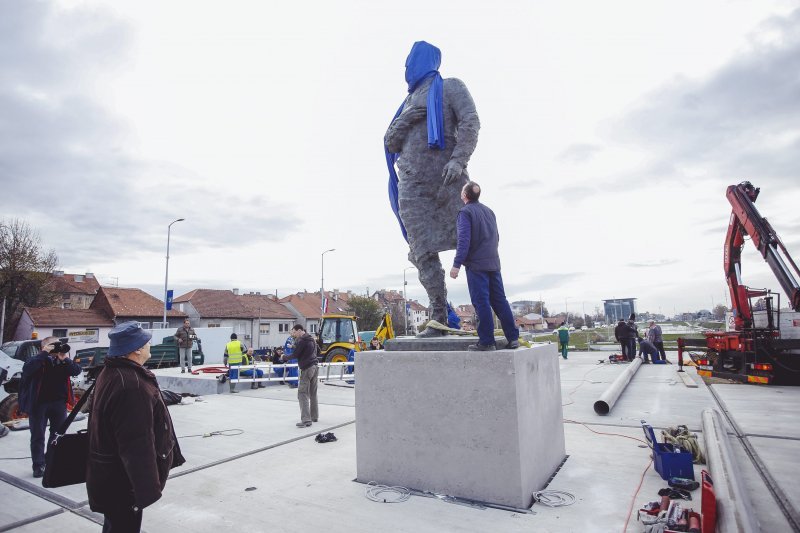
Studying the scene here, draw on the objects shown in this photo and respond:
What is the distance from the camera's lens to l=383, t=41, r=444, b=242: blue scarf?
13.9 feet

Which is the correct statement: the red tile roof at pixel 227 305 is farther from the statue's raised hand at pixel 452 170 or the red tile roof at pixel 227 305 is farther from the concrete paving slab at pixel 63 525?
the statue's raised hand at pixel 452 170

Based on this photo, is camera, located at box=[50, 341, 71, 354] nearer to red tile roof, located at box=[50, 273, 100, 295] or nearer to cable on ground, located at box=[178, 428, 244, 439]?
cable on ground, located at box=[178, 428, 244, 439]

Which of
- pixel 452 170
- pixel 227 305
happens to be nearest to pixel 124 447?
pixel 452 170

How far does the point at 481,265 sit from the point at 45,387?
16.7 ft

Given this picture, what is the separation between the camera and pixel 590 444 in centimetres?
499

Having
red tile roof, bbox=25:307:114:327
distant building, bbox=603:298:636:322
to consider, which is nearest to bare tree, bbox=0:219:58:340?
red tile roof, bbox=25:307:114:327

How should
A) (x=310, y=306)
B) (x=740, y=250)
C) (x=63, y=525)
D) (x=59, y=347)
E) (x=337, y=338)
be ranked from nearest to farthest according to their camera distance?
(x=63, y=525)
(x=59, y=347)
(x=740, y=250)
(x=337, y=338)
(x=310, y=306)

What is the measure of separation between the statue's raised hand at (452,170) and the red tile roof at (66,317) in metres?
38.3

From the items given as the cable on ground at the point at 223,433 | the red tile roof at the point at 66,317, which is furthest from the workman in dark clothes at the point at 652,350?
the red tile roof at the point at 66,317

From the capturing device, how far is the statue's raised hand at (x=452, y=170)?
13.2 ft

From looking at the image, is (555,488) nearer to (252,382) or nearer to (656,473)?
(656,473)

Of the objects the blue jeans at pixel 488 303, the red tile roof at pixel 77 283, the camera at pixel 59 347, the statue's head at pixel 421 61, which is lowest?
the camera at pixel 59 347

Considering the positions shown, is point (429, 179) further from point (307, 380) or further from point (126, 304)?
point (126, 304)

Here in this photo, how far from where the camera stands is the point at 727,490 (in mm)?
2832
